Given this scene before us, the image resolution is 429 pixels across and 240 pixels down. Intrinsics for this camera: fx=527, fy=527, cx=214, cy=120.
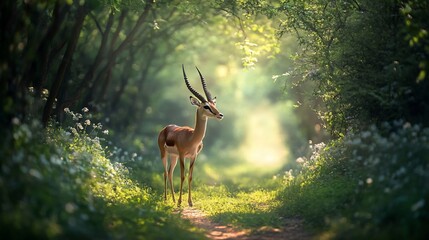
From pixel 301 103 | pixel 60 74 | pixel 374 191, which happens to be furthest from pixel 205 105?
pixel 374 191

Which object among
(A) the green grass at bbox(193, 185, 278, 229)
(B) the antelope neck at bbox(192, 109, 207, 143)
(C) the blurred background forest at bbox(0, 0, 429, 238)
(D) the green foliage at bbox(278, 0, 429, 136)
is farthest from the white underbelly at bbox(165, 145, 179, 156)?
(D) the green foliage at bbox(278, 0, 429, 136)

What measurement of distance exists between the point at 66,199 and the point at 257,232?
4.27 metres

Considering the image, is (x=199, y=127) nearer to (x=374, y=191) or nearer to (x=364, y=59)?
(x=364, y=59)

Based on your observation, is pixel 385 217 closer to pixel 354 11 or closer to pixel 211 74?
pixel 354 11

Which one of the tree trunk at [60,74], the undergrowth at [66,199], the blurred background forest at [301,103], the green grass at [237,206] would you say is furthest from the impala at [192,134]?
the tree trunk at [60,74]

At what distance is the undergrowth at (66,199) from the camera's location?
717 centimetres

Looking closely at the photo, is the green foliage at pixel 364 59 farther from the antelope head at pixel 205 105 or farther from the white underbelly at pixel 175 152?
the white underbelly at pixel 175 152

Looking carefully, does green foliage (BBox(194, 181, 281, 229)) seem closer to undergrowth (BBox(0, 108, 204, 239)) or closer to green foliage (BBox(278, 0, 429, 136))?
undergrowth (BBox(0, 108, 204, 239))

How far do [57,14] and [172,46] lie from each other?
18223mm

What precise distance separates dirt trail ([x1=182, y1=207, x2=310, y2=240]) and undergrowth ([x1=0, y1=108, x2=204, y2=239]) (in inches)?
24.7

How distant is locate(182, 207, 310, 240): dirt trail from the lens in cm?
1060

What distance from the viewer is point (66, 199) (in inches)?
334

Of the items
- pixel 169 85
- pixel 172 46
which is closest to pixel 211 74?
pixel 169 85

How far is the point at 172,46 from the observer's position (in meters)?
30.4
